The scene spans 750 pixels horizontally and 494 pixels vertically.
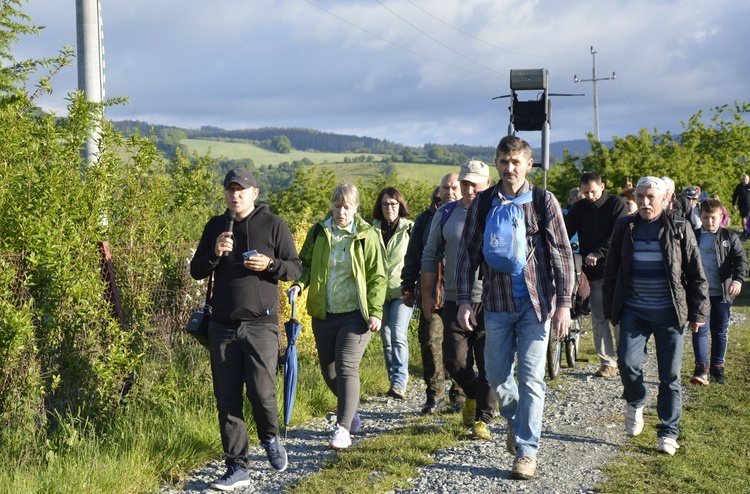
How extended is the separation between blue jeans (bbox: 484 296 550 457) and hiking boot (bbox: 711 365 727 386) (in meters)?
4.29

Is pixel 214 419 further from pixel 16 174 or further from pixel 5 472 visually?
pixel 16 174

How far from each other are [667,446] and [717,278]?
11.8ft

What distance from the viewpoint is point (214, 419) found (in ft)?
22.8

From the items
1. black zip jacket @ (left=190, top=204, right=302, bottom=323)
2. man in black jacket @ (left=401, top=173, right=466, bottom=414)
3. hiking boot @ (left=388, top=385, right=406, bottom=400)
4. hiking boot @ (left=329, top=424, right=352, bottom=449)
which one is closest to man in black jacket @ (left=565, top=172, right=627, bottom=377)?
man in black jacket @ (left=401, top=173, right=466, bottom=414)

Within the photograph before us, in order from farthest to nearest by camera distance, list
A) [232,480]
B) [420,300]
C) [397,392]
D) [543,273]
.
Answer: [397,392]
[420,300]
[543,273]
[232,480]

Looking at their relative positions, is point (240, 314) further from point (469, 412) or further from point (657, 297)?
point (657, 297)

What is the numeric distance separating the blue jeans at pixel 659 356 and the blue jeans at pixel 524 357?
1199 mm

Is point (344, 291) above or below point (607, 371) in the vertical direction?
above

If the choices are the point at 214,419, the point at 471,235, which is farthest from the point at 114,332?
the point at 471,235

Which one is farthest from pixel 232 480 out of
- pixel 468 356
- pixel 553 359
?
pixel 553 359

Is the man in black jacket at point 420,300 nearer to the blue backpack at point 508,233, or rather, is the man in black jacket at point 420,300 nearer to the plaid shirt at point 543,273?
the plaid shirt at point 543,273

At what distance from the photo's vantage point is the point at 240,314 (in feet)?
19.1

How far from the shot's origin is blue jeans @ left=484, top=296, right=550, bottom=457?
6.01 metres

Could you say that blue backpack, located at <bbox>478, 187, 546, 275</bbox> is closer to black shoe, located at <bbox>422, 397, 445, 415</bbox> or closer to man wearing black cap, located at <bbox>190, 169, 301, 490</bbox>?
man wearing black cap, located at <bbox>190, 169, 301, 490</bbox>
